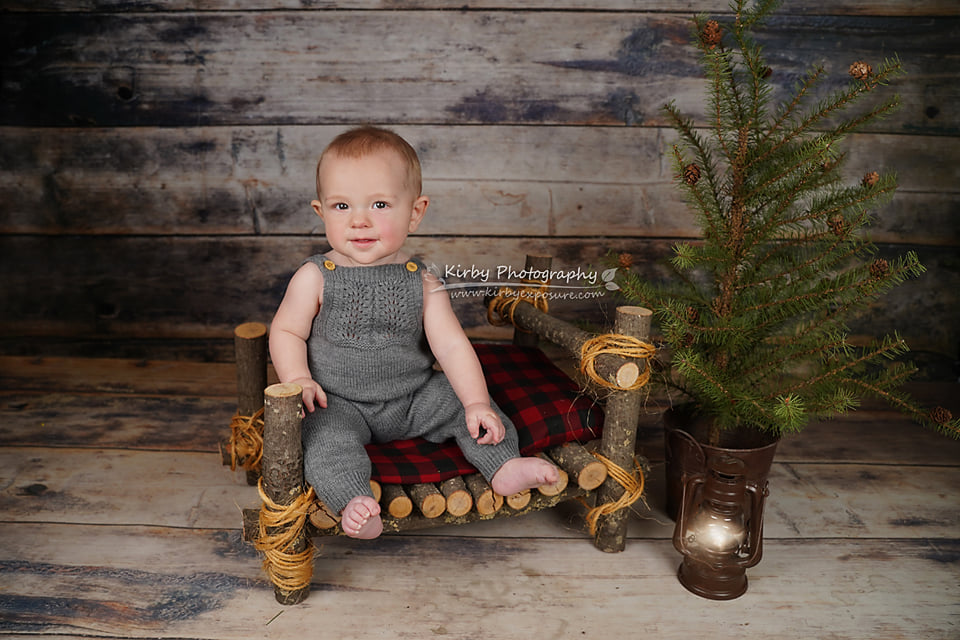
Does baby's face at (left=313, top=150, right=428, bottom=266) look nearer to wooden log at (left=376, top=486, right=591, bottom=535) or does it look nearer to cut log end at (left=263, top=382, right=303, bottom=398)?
cut log end at (left=263, top=382, right=303, bottom=398)

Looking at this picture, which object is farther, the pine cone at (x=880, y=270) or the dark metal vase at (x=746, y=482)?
the dark metal vase at (x=746, y=482)

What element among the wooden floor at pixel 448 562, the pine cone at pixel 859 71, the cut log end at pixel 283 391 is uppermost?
the pine cone at pixel 859 71

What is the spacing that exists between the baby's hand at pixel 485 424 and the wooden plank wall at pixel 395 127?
0.81 meters

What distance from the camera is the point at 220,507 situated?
1761mm

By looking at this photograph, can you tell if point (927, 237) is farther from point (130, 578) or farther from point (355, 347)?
point (130, 578)

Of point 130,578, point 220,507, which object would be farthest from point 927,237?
point 130,578

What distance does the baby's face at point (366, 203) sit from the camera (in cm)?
146

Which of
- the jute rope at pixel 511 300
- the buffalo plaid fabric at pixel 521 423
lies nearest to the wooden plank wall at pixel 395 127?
the jute rope at pixel 511 300

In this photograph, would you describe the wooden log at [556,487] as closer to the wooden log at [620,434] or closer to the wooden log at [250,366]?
the wooden log at [620,434]

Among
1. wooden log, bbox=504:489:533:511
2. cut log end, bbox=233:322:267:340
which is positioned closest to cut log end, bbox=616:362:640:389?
wooden log, bbox=504:489:533:511

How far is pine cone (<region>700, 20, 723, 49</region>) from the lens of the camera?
1.34m

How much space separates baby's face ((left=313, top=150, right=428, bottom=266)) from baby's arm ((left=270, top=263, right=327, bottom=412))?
0.30 feet

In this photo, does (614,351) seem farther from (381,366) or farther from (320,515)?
(320,515)

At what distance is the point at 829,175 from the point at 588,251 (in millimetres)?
1047
